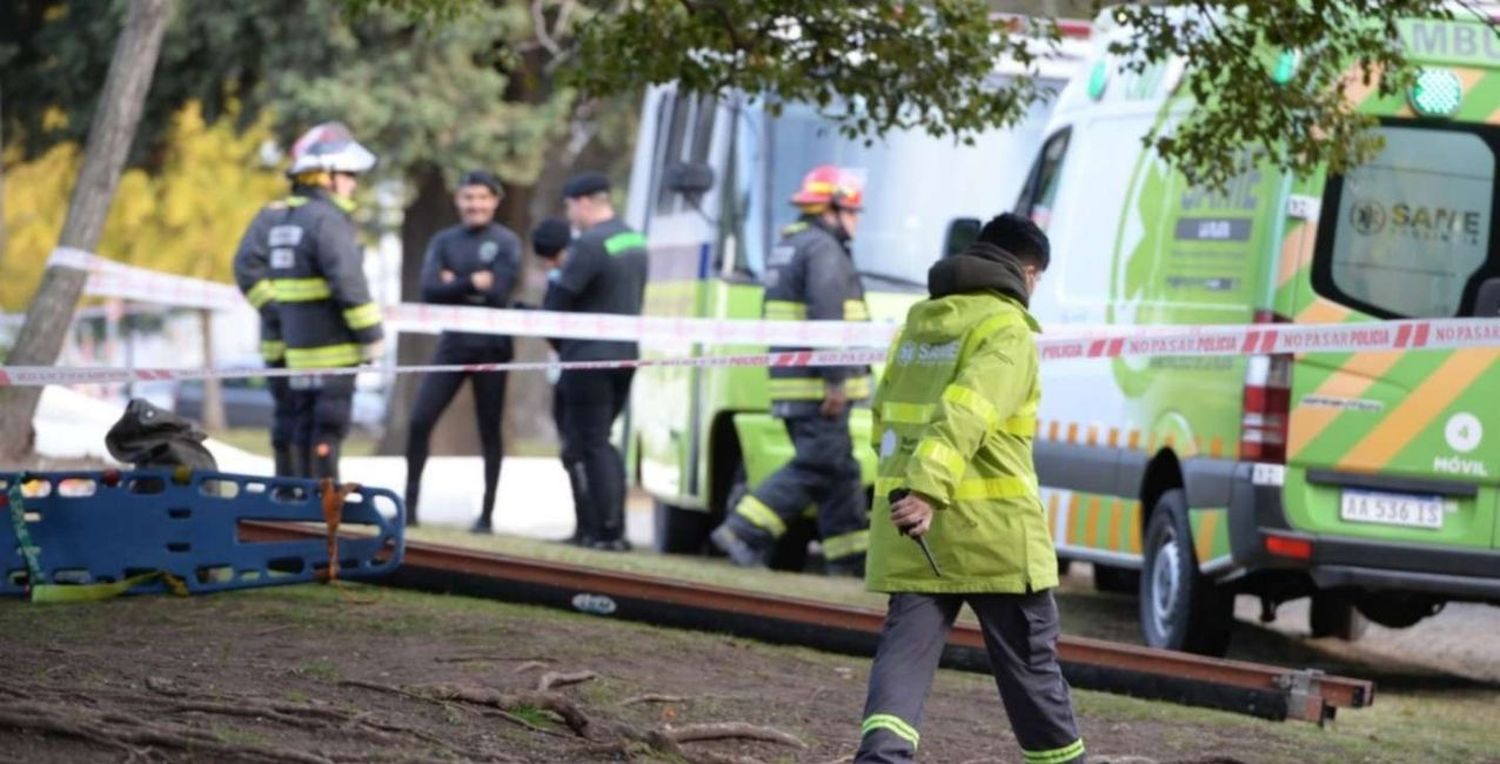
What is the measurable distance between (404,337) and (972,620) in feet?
55.8

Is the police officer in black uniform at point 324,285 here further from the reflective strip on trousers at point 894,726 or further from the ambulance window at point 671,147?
the reflective strip on trousers at point 894,726

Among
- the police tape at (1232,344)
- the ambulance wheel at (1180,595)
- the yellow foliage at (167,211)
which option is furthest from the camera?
the yellow foliage at (167,211)

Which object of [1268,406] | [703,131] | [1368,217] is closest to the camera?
[1268,406]

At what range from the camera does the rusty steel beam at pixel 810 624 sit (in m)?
8.77

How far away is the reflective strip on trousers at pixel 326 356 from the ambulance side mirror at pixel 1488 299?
5577 mm

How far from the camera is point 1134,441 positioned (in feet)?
37.1

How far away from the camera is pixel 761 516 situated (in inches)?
523

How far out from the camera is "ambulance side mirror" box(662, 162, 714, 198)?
14.4 metres

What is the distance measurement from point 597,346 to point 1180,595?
4.74 meters

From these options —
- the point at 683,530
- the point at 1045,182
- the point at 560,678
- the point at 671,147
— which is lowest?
the point at 683,530

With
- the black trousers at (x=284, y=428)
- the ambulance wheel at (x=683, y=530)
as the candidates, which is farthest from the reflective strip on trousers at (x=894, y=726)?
the ambulance wheel at (x=683, y=530)

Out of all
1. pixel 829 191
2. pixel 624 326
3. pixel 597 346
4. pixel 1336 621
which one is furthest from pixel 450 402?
pixel 1336 621

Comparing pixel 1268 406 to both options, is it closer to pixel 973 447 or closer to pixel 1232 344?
pixel 1232 344

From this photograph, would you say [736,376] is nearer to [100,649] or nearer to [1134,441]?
[1134,441]
